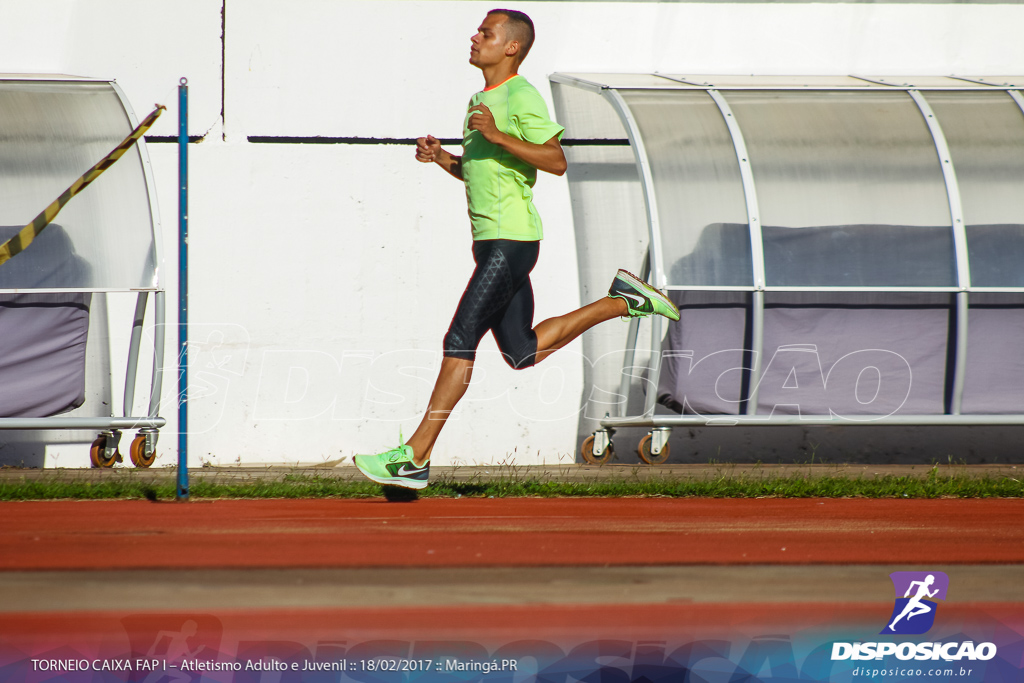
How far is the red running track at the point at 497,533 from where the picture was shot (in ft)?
11.8

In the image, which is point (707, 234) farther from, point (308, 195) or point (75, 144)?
point (75, 144)

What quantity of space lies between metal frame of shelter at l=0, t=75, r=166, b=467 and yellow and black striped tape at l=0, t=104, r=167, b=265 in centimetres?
Result: 46

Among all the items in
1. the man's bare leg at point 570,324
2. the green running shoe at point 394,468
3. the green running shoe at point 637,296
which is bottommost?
the green running shoe at point 394,468

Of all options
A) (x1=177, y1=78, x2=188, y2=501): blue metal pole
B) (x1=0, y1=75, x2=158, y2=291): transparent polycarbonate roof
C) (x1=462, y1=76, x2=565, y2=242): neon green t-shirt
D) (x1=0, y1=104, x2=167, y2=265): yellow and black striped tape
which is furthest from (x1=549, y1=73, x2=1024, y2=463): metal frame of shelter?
(x1=0, y1=75, x2=158, y2=291): transparent polycarbonate roof

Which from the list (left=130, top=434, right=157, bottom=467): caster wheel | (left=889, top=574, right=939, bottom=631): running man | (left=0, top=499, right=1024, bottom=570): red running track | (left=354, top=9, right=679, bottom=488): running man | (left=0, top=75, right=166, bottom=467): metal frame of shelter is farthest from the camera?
(left=130, top=434, right=157, bottom=467): caster wheel

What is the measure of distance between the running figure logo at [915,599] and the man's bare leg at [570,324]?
7.16 feet

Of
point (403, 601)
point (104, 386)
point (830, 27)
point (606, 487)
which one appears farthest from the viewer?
point (830, 27)

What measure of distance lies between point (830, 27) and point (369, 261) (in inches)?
146

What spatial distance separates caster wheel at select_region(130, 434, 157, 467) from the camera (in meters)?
6.19

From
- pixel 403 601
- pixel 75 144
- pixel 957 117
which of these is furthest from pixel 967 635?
pixel 75 144

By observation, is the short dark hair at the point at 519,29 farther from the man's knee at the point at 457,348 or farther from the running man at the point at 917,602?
the running man at the point at 917,602

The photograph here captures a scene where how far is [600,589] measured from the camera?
3.17 m

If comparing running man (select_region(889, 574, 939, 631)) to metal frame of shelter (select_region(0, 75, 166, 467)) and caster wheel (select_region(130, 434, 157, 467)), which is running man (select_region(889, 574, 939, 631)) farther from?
caster wheel (select_region(130, 434, 157, 467))

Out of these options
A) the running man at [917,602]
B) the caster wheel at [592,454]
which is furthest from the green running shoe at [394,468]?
the running man at [917,602]
